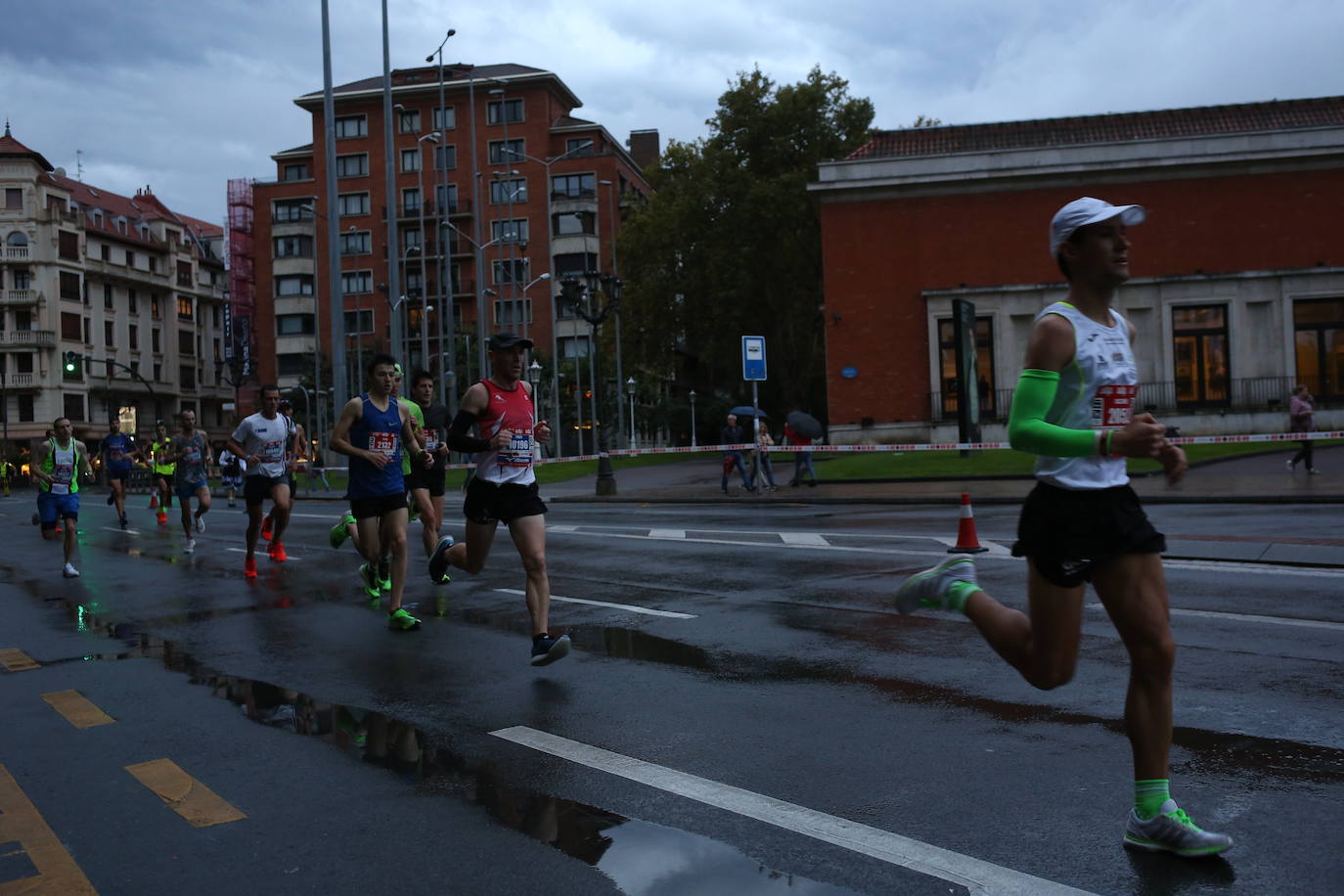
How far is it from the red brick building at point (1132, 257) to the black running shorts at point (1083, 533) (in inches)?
1397

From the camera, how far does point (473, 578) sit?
38.2ft

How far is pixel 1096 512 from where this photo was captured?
365 cm

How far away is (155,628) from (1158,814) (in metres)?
7.62

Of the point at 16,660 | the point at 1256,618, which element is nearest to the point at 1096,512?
the point at 1256,618

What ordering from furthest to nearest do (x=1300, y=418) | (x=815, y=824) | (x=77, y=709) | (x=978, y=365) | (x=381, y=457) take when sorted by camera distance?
(x=978, y=365), (x=1300, y=418), (x=381, y=457), (x=77, y=709), (x=815, y=824)

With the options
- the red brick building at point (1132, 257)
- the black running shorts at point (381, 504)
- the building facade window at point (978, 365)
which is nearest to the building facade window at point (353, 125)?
the red brick building at point (1132, 257)

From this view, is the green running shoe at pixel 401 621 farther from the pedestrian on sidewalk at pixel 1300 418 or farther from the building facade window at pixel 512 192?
the building facade window at pixel 512 192

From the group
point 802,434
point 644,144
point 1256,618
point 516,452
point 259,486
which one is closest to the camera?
point 516,452

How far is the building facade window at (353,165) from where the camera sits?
83.9m

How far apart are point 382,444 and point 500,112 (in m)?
77.1

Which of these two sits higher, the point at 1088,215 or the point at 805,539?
the point at 1088,215

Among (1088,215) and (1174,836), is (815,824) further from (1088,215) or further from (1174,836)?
(1088,215)

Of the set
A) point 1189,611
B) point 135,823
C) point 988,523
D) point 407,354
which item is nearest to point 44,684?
point 135,823

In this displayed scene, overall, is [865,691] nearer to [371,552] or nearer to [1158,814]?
[1158,814]
